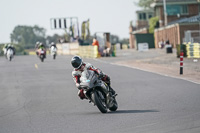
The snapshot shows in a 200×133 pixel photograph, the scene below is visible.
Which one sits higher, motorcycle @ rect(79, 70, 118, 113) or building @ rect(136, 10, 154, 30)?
building @ rect(136, 10, 154, 30)

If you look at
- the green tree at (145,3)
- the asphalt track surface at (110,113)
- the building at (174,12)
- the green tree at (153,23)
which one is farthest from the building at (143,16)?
the asphalt track surface at (110,113)

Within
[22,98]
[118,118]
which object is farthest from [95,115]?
[22,98]

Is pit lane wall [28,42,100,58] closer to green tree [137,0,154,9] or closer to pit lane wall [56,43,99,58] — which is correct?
pit lane wall [56,43,99,58]

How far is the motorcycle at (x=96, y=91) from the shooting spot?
1033cm

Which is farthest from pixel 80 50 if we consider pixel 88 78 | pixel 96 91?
pixel 88 78

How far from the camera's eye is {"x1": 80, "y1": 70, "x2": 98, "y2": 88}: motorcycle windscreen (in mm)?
10281

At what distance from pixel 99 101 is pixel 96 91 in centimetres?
23

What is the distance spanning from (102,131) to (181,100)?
4820 mm

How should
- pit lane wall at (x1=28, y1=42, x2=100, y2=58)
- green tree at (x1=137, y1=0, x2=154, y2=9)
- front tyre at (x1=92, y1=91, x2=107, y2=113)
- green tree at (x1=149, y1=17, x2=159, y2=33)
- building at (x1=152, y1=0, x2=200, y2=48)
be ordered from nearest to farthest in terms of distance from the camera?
1. front tyre at (x1=92, y1=91, x2=107, y2=113)
2. pit lane wall at (x1=28, y1=42, x2=100, y2=58)
3. building at (x1=152, y1=0, x2=200, y2=48)
4. green tree at (x1=149, y1=17, x2=159, y2=33)
5. green tree at (x1=137, y1=0, x2=154, y2=9)

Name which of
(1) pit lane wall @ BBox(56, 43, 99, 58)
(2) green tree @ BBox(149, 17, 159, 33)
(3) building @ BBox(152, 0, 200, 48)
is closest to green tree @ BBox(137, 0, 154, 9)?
(2) green tree @ BBox(149, 17, 159, 33)

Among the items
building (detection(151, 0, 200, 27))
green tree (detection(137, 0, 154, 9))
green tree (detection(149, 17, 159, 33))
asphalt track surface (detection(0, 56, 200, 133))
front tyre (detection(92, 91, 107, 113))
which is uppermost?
green tree (detection(137, 0, 154, 9))

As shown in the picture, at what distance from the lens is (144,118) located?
9.55m

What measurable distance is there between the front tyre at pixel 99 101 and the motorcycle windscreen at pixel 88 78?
0.24 meters

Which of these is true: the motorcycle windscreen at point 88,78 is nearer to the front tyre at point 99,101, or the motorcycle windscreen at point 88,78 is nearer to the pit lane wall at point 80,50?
the front tyre at point 99,101
